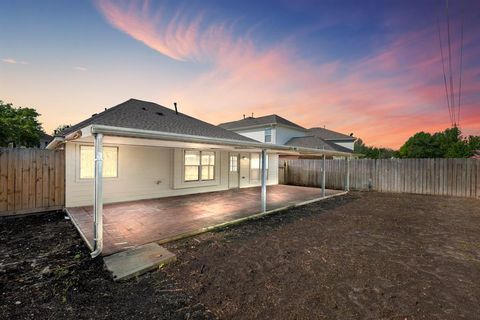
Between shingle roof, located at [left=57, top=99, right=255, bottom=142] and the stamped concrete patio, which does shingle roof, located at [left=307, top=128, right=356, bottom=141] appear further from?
the stamped concrete patio

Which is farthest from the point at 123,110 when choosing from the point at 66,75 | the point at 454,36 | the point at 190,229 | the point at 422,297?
the point at 454,36

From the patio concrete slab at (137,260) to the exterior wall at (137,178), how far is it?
4.94 m

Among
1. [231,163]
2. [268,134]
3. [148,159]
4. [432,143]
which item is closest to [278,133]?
[268,134]

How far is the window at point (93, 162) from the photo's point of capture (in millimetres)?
7469

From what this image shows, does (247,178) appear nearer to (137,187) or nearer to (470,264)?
(137,187)

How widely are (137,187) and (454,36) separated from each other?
14655 millimetres

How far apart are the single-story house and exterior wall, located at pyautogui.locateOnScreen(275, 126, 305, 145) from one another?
766 centimetres

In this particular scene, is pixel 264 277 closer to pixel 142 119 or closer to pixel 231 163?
pixel 142 119

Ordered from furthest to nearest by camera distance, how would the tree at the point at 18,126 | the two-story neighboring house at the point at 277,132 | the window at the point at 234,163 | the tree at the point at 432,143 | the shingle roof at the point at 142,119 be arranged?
the tree at the point at 432,143 < the two-story neighboring house at the point at 277,132 < the tree at the point at 18,126 < the window at the point at 234,163 < the shingle roof at the point at 142,119

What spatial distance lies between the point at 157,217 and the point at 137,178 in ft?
10.2

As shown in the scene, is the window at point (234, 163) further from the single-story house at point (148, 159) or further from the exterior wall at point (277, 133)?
the exterior wall at point (277, 133)

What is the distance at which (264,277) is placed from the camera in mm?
3152

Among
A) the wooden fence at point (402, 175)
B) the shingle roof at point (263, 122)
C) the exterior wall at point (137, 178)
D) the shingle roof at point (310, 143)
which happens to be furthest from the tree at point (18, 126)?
the wooden fence at point (402, 175)

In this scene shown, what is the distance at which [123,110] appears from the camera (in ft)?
29.4
